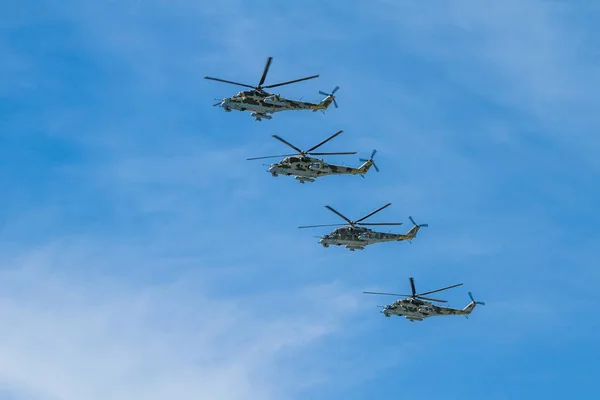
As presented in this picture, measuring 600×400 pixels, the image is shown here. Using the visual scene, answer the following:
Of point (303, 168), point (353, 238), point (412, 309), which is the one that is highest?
point (303, 168)

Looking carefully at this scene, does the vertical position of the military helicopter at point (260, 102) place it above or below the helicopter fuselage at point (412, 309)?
above

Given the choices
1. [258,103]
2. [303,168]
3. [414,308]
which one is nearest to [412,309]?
[414,308]

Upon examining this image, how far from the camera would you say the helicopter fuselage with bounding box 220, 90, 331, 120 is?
564 ft

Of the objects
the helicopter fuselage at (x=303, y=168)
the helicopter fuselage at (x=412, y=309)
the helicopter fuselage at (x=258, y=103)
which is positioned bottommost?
the helicopter fuselage at (x=412, y=309)

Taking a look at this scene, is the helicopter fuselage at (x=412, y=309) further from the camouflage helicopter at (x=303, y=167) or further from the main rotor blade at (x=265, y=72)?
the main rotor blade at (x=265, y=72)

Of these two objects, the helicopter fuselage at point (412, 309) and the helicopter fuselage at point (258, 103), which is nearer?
the helicopter fuselage at point (258, 103)

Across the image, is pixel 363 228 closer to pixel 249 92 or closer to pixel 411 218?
pixel 411 218

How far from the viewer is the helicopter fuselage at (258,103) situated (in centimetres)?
17200

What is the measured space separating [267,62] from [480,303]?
6143 centimetres

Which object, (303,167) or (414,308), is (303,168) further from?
(414,308)

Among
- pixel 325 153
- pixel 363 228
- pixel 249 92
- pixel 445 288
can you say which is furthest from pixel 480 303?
pixel 249 92

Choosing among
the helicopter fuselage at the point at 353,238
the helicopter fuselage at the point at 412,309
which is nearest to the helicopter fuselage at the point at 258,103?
the helicopter fuselage at the point at 353,238

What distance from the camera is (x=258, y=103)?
174 m

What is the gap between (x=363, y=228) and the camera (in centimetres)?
18388
